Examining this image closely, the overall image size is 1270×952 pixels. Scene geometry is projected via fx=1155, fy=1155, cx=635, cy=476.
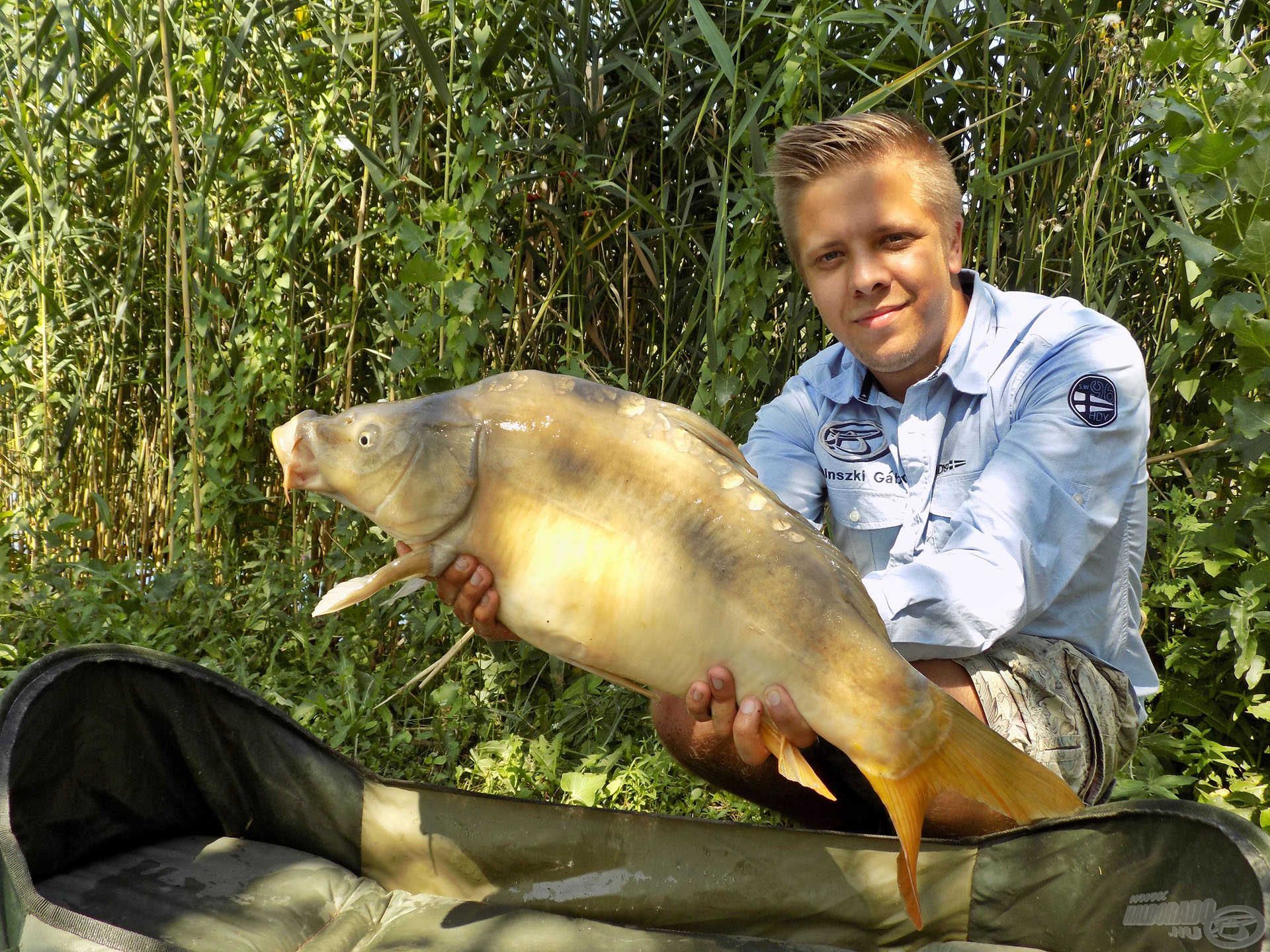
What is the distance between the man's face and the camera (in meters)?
1.76

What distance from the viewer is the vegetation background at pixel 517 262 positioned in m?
2.08

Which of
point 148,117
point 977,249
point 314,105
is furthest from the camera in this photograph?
point 148,117

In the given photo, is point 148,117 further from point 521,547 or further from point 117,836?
point 521,547

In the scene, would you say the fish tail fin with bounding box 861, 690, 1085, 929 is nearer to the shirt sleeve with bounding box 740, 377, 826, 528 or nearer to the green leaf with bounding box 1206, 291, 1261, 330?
the shirt sleeve with bounding box 740, 377, 826, 528

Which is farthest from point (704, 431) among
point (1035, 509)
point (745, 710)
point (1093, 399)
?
point (1093, 399)

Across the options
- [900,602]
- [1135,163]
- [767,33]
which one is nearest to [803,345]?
[767,33]

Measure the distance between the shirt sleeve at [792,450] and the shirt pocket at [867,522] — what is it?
0.05 meters

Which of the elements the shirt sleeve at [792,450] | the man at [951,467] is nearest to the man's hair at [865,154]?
the man at [951,467]

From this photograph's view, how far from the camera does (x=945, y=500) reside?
1804 millimetres

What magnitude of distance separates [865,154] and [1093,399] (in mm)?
510

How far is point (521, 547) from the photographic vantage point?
4.01ft

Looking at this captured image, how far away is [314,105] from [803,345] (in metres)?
1.21

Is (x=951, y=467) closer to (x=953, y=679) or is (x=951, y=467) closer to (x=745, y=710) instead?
(x=953, y=679)

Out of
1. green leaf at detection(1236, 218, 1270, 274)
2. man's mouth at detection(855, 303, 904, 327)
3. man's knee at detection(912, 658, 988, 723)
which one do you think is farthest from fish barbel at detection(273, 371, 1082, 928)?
green leaf at detection(1236, 218, 1270, 274)
